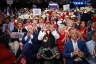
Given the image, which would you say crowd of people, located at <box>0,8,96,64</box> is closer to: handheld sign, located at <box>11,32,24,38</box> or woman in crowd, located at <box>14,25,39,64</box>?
woman in crowd, located at <box>14,25,39,64</box>

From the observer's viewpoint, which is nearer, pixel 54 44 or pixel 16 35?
pixel 54 44

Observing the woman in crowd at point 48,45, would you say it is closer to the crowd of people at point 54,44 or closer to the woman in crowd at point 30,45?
the crowd of people at point 54,44

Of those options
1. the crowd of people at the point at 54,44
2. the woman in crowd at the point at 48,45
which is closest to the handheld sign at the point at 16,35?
the crowd of people at the point at 54,44

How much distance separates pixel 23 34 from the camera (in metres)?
11.0

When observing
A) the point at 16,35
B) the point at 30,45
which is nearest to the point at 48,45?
the point at 30,45

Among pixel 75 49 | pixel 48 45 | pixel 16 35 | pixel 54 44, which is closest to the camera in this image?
pixel 75 49

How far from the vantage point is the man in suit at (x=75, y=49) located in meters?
7.70

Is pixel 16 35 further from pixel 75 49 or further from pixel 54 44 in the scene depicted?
pixel 75 49

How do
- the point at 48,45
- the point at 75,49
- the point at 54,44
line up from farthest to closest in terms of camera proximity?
the point at 54,44
the point at 48,45
the point at 75,49

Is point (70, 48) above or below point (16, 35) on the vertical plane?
above

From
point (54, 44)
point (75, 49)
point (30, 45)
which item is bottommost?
point (30, 45)

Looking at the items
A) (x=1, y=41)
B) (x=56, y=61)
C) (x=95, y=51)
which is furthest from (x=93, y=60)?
(x=1, y=41)

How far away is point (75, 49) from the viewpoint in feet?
25.4

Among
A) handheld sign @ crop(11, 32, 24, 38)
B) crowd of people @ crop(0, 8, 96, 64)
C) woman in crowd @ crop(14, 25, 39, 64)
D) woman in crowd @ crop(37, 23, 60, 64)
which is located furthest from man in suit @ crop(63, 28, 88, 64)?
handheld sign @ crop(11, 32, 24, 38)
